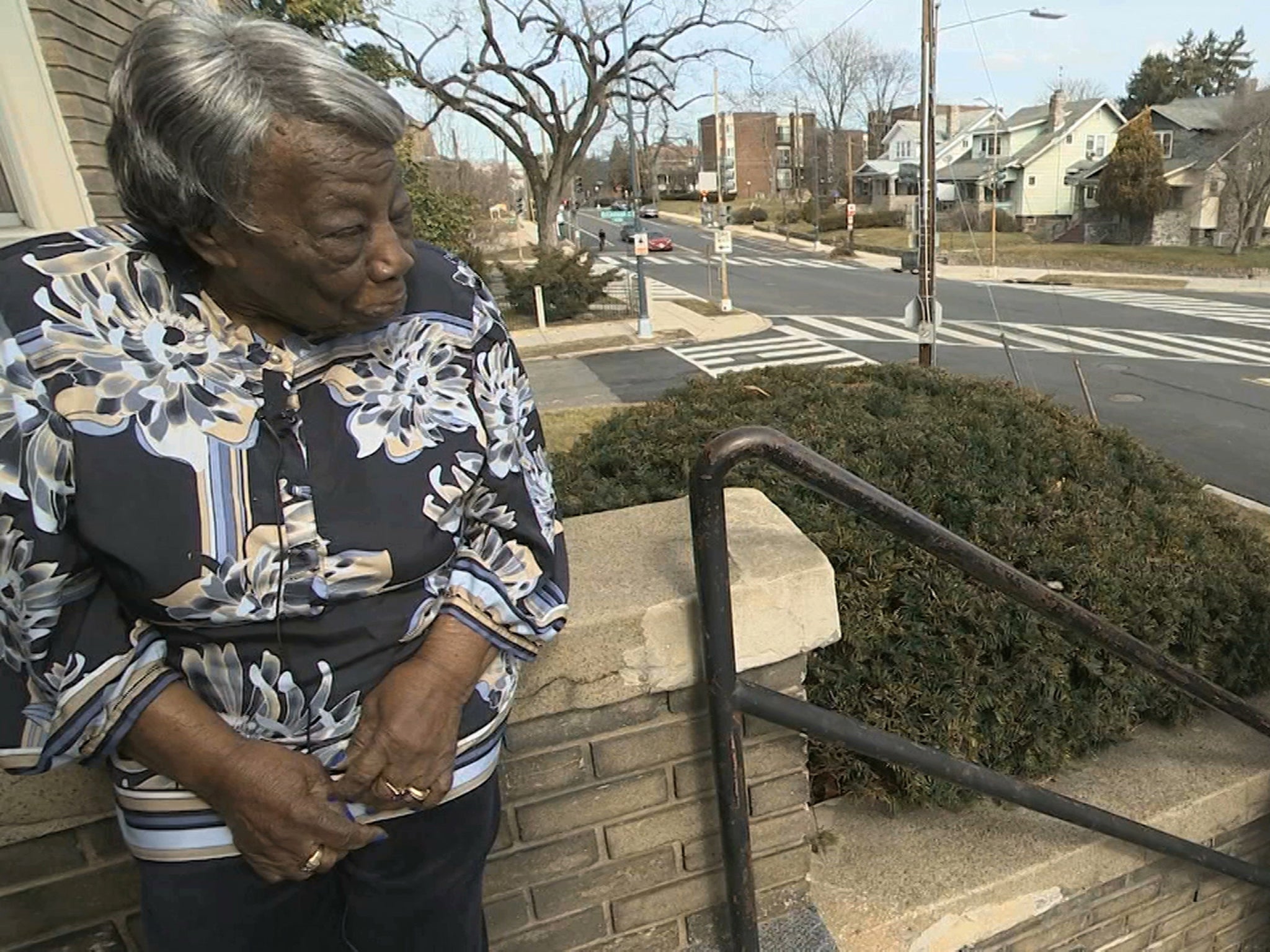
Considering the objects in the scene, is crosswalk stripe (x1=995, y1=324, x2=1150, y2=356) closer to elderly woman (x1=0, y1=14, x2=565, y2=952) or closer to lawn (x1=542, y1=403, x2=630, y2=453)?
lawn (x1=542, y1=403, x2=630, y2=453)

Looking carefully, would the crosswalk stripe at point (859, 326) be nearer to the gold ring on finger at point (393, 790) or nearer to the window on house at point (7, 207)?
the window on house at point (7, 207)

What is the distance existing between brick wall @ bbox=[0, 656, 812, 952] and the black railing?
0.12 m

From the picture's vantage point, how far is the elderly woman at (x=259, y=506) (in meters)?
0.87

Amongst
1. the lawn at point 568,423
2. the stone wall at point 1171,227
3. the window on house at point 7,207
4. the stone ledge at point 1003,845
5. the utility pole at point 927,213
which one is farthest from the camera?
the stone wall at point 1171,227

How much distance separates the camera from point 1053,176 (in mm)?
43438

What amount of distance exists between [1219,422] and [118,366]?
44.4ft

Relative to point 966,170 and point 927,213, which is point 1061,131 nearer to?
point 966,170

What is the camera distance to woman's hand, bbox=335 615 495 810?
105cm

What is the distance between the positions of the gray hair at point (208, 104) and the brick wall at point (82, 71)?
13.6ft

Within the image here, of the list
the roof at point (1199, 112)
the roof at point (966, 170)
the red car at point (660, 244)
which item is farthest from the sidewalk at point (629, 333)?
the roof at point (1199, 112)

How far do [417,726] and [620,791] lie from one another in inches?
22.1

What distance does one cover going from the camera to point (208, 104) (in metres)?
0.85

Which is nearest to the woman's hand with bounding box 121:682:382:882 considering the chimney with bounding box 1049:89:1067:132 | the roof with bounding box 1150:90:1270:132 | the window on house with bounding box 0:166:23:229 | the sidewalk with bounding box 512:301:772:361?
the window on house with bounding box 0:166:23:229

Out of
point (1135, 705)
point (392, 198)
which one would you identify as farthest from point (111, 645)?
point (1135, 705)
